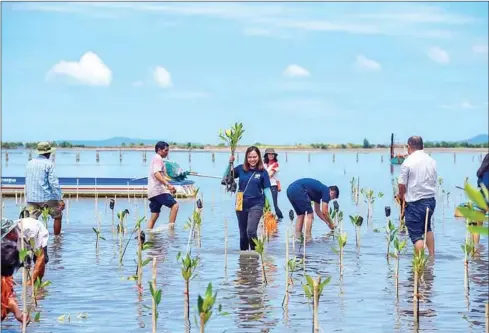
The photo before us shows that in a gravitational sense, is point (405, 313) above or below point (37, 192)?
below

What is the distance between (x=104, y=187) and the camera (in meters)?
27.2

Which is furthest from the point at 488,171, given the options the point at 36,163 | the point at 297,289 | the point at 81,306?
the point at 36,163

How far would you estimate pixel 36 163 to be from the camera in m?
13.7

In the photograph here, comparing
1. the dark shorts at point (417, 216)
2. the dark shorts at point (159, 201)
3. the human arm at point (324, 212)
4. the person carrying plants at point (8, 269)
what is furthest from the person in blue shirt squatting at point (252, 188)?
the person carrying plants at point (8, 269)

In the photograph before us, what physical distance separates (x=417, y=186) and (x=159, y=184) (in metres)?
5.46

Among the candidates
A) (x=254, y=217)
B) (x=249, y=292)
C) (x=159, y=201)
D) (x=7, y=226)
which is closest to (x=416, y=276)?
(x=249, y=292)

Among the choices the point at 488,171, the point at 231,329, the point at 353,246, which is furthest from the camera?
the point at 353,246

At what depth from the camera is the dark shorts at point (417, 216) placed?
11905 mm

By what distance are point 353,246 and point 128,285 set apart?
17.2 feet

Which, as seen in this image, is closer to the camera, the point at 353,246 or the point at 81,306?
the point at 81,306

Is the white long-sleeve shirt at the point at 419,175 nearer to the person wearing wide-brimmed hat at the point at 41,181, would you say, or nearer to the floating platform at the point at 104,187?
the person wearing wide-brimmed hat at the point at 41,181

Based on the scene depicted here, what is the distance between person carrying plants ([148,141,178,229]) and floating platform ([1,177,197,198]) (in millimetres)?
10478

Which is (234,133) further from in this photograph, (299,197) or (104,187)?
(104,187)

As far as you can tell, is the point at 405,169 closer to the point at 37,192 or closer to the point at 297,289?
the point at 297,289
